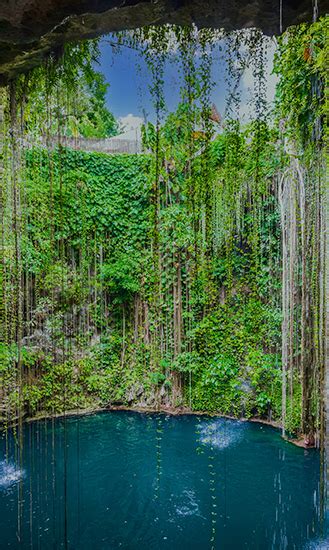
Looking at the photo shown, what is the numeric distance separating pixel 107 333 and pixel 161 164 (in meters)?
2.78

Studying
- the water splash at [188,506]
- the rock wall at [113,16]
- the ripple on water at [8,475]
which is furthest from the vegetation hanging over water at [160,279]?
the rock wall at [113,16]

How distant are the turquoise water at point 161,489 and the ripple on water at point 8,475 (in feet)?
0.03

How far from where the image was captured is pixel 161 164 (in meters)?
5.62

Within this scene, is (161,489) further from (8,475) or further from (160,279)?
(160,279)

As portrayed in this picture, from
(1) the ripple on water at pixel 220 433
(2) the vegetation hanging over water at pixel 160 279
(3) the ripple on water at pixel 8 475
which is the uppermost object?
(2) the vegetation hanging over water at pixel 160 279

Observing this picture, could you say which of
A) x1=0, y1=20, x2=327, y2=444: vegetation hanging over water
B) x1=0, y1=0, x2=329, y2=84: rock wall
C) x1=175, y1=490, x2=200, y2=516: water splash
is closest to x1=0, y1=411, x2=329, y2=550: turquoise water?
x1=175, y1=490, x2=200, y2=516: water splash

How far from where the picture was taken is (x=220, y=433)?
469 centimetres

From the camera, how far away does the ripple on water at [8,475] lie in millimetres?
3516

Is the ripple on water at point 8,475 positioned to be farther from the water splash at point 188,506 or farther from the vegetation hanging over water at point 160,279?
the water splash at point 188,506

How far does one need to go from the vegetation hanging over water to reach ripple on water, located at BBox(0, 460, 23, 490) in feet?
2.79

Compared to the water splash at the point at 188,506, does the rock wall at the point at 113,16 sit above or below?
above

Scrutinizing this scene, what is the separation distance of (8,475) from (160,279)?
319cm

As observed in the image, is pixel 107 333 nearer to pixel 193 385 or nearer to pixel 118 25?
pixel 193 385

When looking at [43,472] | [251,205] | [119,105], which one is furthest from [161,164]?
[43,472]
